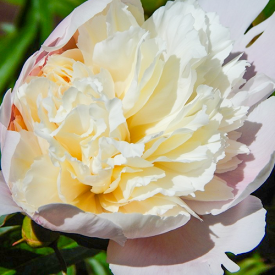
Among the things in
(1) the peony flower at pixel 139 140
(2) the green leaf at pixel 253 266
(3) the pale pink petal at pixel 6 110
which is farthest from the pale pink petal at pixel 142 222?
(2) the green leaf at pixel 253 266

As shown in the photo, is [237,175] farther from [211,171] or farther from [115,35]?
[115,35]

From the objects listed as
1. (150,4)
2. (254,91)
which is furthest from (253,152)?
(150,4)

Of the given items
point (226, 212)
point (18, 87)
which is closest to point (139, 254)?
point (226, 212)

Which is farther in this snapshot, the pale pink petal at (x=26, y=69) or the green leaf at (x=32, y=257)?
the green leaf at (x=32, y=257)

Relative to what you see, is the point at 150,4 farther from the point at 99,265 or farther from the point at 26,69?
the point at 99,265

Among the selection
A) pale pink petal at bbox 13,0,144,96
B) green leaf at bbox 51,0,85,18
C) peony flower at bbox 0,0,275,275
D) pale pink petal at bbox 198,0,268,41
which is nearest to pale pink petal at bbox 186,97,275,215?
peony flower at bbox 0,0,275,275

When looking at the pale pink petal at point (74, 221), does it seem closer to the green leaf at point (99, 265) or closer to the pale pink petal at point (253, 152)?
the pale pink petal at point (253, 152)

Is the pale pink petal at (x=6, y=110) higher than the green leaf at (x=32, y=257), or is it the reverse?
the pale pink petal at (x=6, y=110)
